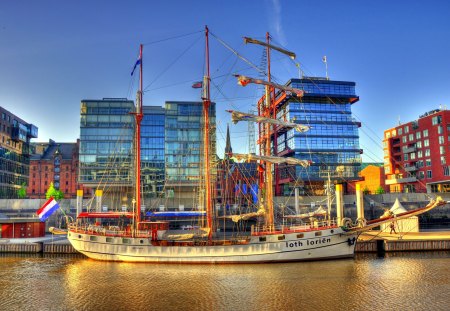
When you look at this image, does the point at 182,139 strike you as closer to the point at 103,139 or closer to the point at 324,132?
the point at 103,139

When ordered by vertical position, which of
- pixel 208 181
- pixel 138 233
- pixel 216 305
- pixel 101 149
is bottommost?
pixel 216 305

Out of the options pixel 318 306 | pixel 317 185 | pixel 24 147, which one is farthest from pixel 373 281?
pixel 24 147

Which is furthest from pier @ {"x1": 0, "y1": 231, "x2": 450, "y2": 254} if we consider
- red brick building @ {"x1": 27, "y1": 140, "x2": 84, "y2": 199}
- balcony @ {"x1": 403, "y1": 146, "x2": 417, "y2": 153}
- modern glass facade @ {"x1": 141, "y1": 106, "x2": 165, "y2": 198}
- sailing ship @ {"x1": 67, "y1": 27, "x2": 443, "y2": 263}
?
red brick building @ {"x1": 27, "y1": 140, "x2": 84, "y2": 199}

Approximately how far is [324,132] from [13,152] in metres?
87.9

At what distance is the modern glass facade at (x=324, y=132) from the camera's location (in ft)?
324

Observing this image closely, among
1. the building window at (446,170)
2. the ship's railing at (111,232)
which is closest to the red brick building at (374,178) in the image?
the building window at (446,170)

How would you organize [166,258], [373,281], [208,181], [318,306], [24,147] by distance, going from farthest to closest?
[24,147] → [208,181] → [166,258] → [373,281] → [318,306]

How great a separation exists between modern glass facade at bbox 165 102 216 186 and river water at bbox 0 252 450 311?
6493 cm

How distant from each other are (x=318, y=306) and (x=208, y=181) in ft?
70.0

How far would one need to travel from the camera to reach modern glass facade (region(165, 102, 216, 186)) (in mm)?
103269

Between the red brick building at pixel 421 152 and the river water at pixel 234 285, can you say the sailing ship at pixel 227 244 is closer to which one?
the river water at pixel 234 285

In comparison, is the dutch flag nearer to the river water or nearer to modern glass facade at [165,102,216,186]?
the river water

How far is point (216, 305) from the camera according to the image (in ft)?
75.5

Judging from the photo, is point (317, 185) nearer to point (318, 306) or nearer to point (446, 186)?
point (446, 186)
